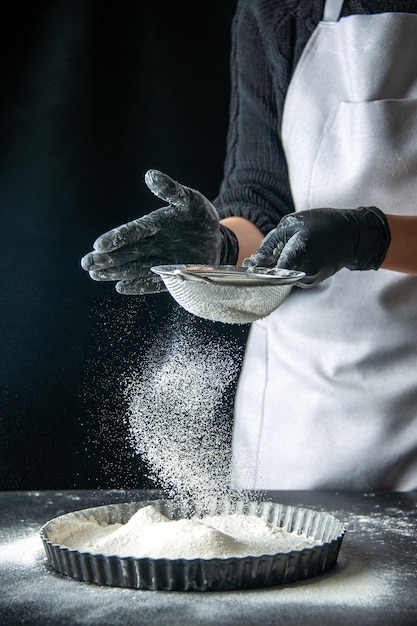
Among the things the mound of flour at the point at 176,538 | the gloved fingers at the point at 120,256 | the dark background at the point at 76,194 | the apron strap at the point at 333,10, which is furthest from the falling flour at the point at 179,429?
the apron strap at the point at 333,10

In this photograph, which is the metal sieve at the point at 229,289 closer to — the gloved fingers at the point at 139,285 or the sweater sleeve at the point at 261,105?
the gloved fingers at the point at 139,285

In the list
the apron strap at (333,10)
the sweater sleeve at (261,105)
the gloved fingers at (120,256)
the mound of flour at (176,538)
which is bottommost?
the mound of flour at (176,538)

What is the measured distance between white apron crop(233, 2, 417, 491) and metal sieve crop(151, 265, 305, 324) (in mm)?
397

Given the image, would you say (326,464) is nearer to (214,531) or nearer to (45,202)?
(214,531)

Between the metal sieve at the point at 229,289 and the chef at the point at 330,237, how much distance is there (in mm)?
148

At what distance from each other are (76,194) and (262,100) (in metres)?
0.59

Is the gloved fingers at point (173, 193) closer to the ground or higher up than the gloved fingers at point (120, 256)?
higher up

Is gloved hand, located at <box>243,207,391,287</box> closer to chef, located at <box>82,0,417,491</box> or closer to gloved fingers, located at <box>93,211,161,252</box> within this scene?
chef, located at <box>82,0,417,491</box>

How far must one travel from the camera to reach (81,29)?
1929 mm

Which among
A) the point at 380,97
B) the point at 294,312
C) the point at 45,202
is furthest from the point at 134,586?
the point at 45,202

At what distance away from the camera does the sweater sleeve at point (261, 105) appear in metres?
1.56

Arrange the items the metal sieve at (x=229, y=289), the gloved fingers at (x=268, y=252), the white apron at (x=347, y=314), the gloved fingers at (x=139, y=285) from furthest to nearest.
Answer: the white apron at (x=347, y=314) < the gloved fingers at (x=139, y=285) < the gloved fingers at (x=268, y=252) < the metal sieve at (x=229, y=289)

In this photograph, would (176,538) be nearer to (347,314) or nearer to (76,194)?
(347,314)

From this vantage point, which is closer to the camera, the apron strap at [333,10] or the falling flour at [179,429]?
the falling flour at [179,429]
